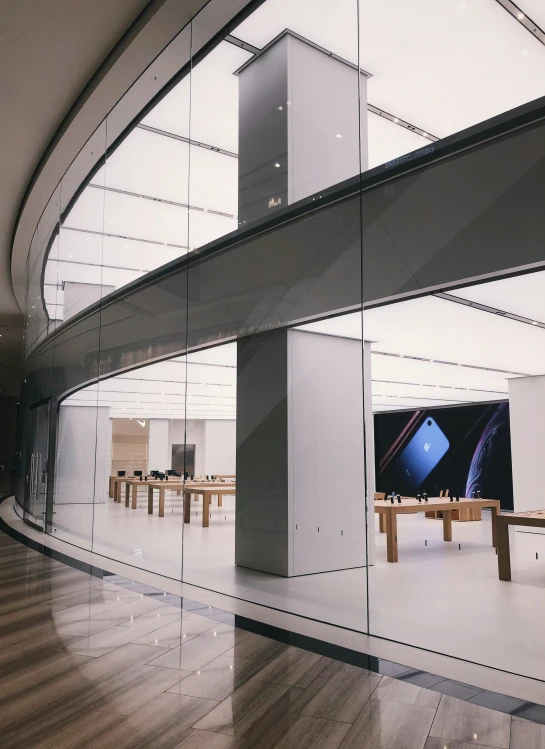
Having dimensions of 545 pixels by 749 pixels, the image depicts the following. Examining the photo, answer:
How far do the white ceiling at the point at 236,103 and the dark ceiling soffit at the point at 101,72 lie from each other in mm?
803

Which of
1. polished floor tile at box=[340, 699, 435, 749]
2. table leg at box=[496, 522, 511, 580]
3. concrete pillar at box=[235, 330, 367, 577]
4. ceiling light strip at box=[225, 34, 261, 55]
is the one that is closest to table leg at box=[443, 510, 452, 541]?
table leg at box=[496, 522, 511, 580]

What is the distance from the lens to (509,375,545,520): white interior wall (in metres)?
5.48

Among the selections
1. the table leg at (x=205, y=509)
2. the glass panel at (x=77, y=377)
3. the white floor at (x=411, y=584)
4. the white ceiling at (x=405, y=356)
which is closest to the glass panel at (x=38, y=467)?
the glass panel at (x=77, y=377)

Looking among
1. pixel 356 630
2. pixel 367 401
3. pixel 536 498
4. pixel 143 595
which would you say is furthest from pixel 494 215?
pixel 143 595

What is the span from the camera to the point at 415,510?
770cm

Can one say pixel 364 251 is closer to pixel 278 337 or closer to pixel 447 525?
pixel 278 337

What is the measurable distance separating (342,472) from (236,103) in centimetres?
460

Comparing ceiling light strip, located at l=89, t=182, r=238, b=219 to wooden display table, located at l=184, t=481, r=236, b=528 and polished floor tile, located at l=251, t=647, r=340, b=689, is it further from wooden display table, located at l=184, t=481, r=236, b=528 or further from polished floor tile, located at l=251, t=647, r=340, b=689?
polished floor tile, located at l=251, t=647, r=340, b=689

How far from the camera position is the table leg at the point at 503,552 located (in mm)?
5223

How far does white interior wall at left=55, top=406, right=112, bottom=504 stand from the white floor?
0.90 meters

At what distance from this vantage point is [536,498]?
5324mm

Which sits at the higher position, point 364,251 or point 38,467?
point 364,251

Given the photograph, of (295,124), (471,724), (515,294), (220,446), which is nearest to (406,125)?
(295,124)

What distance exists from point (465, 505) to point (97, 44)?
25.4ft
